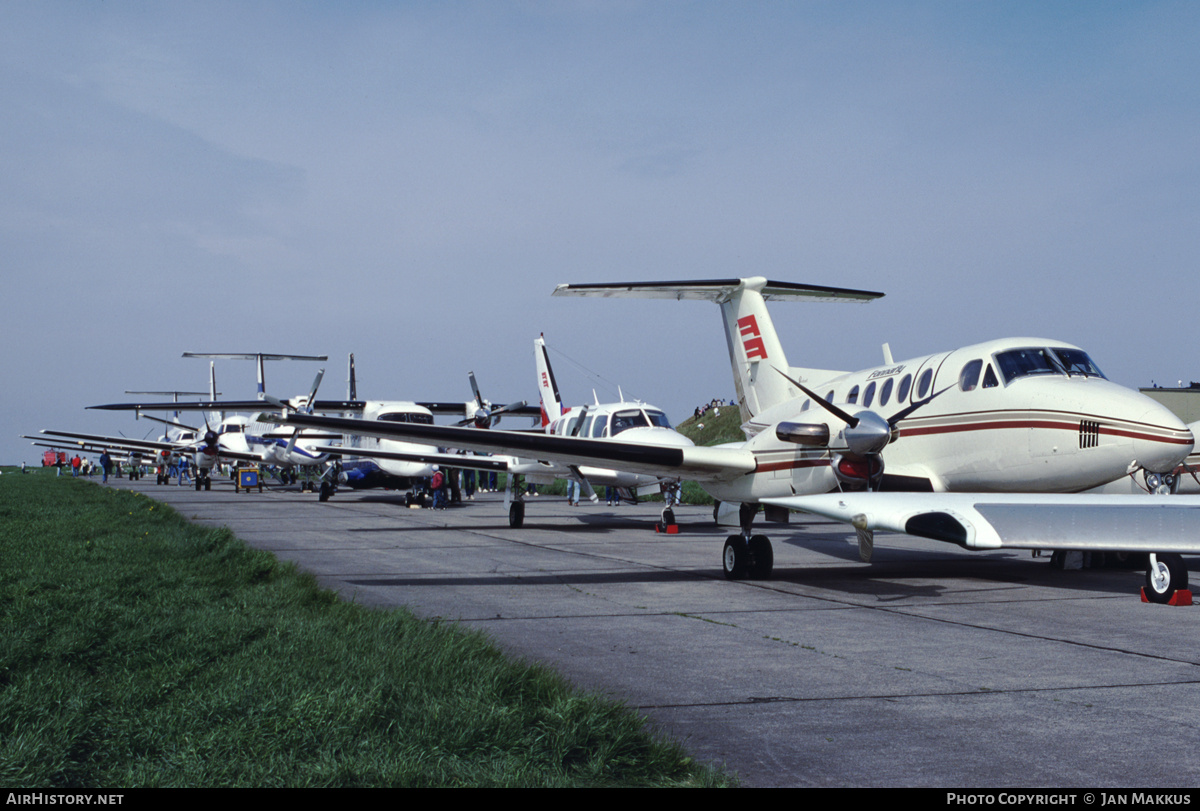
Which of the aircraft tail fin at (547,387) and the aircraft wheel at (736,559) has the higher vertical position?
the aircraft tail fin at (547,387)

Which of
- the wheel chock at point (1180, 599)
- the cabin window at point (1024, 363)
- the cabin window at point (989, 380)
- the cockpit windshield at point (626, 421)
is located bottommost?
the wheel chock at point (1180, 599)

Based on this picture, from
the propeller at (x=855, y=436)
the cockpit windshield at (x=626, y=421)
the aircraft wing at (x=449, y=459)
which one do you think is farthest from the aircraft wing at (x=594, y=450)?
the aircraft wing at (x=449, y=459)

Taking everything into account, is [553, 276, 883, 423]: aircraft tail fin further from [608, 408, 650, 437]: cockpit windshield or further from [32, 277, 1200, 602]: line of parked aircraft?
[608, 408, 650, 437]: cockpit windshield

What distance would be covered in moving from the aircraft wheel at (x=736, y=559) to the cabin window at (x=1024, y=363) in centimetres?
365

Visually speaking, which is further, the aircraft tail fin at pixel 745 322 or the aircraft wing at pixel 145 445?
the aircraft wing at pixel 145 445

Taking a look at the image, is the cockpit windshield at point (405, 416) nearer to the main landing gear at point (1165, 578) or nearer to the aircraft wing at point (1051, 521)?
the aircraft wing at point (1051, 521)

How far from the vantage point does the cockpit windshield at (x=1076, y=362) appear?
426 inches

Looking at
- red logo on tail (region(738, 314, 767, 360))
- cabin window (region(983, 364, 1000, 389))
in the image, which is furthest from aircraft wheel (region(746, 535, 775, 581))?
red logo on tail (region(738, 314, 767, 360))

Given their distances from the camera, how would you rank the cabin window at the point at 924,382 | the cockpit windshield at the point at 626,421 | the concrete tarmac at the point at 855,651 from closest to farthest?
the concrete tarmac at the point at 855,651, the cabin window at the point at 924,382, the cockpit windshield at the point at 626,421

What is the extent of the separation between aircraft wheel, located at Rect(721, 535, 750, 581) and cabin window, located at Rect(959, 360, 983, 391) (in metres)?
3.28

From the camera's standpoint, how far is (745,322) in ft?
53.8

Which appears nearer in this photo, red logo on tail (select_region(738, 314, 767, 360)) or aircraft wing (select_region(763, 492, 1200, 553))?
aircraft wing (select_region(763, 492, 1200, 553))

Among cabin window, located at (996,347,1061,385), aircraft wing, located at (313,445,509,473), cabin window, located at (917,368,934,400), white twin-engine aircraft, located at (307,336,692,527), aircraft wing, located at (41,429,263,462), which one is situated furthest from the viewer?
aircraft wing, located at (41,429,263,462)

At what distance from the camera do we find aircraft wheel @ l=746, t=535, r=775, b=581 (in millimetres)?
11180
